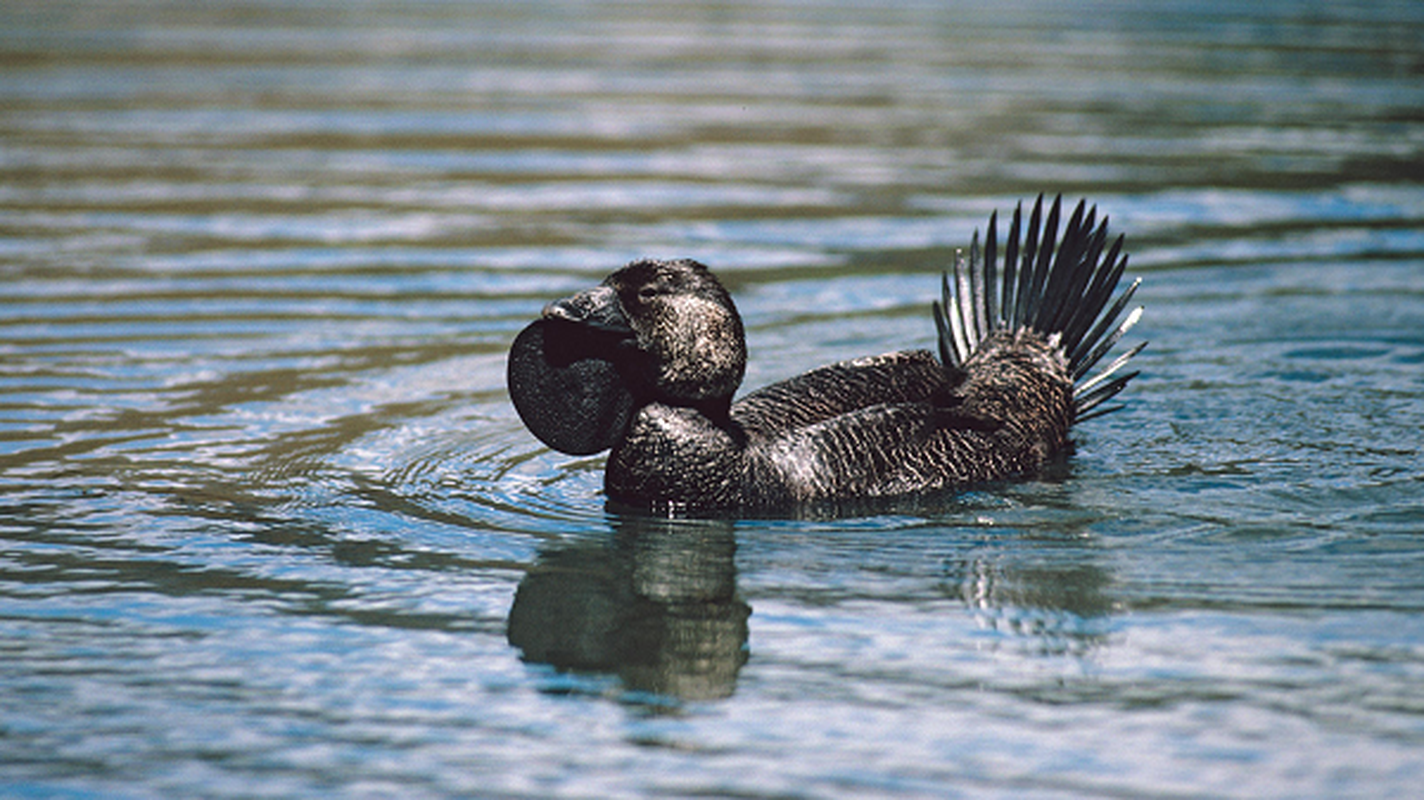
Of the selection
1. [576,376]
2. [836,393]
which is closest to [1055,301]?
[836,393]

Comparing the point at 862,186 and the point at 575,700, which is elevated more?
the point at 862,186

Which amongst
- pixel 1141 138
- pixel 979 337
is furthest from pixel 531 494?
pixel 1141 138

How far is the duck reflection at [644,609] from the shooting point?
5621mm

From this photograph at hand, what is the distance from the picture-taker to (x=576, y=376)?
23.2 feet

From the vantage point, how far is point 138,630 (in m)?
5.96

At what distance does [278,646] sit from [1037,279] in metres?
4.34

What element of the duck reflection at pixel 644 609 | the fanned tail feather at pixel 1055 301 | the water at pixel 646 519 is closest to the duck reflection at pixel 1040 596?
the water at pixel 646 519

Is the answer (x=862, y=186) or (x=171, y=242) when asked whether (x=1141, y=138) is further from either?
(x=171, y=242)

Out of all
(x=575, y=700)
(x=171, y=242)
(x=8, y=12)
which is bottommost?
(x=575, y=700)

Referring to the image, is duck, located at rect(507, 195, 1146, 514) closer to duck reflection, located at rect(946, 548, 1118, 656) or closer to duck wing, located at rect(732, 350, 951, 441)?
duck wing, located at rect(732, 350, 951, 441)

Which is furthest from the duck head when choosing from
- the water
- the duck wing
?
the water

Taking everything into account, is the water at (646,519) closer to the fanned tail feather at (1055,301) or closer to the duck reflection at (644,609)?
the duck reflection at (644,609)

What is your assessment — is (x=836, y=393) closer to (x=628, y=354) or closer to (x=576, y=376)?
(x=628, y=354)

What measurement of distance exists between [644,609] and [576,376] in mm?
1273
